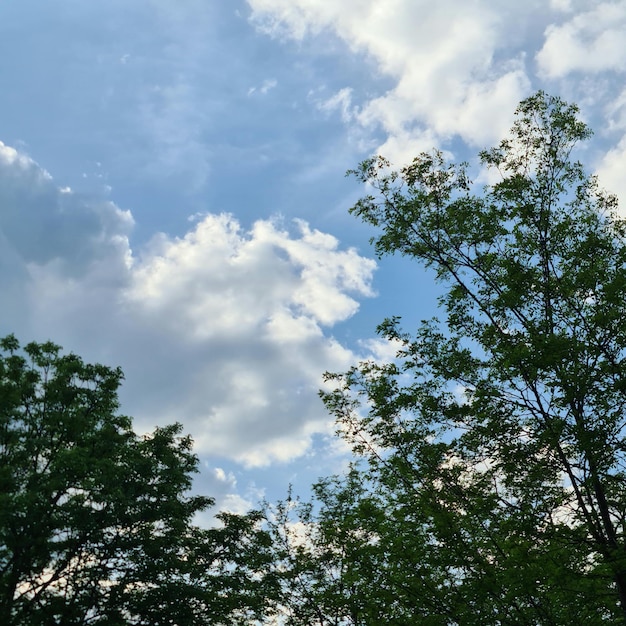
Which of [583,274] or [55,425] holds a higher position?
[55,425]

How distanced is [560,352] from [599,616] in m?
5.66

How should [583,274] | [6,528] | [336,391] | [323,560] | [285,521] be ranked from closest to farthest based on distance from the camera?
[583,274] < [336,391] < [6,528] < [323,560] < [285,521]

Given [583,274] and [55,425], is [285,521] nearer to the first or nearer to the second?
[55,425]

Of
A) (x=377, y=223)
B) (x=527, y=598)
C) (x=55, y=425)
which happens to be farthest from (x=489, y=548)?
(x=55, y=425)

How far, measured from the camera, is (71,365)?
27453 mm

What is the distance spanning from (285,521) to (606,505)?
792 inches

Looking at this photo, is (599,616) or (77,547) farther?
(77,547)

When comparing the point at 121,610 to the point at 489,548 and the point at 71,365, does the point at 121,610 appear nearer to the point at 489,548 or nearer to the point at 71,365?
the point at 71,365

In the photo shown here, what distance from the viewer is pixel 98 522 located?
2430 centimetres

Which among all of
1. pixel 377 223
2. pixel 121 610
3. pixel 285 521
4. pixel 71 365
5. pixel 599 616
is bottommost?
pixel 599 616

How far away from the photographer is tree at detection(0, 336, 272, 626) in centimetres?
2250

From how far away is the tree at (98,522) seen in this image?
22.5 metres

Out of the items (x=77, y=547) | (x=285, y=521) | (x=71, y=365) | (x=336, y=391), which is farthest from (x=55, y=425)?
(x=336, y=391)

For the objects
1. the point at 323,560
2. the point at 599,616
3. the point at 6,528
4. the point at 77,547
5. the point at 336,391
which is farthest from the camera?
the point at 323,560
